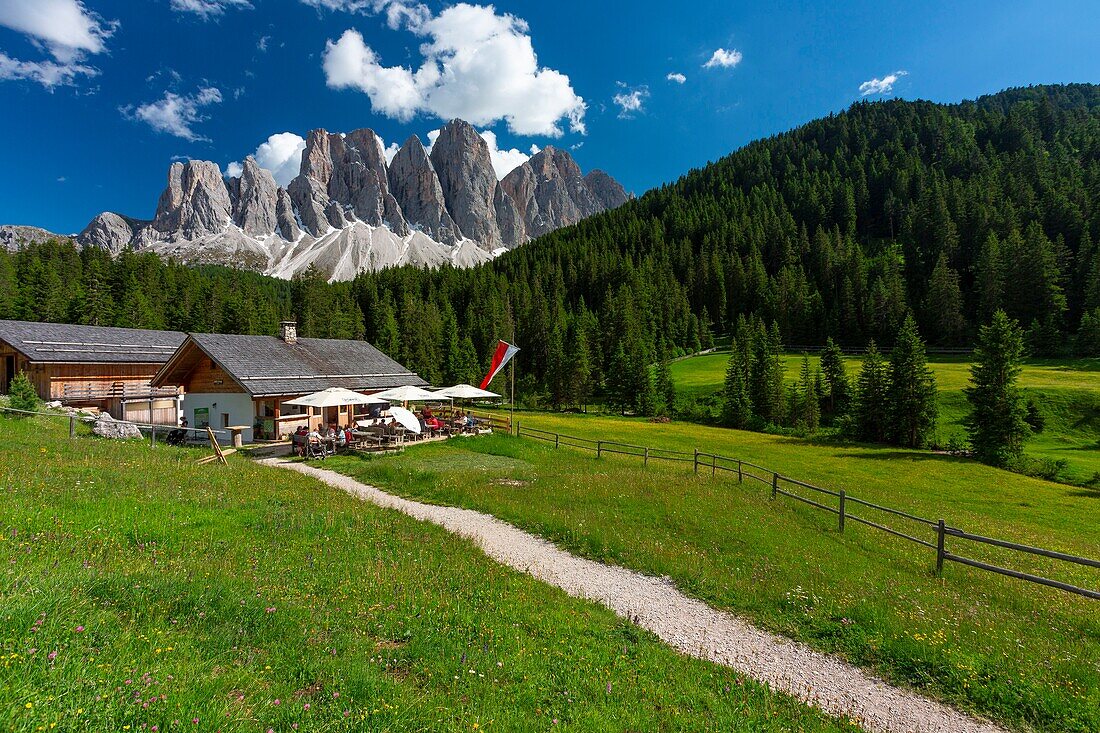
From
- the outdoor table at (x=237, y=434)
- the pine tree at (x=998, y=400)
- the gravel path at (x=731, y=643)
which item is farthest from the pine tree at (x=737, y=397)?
the outdoor table at (x=237, y=434)

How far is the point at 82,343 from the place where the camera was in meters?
36.8

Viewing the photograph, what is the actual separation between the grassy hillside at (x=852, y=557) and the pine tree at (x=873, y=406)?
1820cm

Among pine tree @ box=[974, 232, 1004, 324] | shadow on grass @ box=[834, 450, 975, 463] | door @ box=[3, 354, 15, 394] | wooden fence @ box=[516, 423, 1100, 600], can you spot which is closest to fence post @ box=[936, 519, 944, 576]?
wooden fence @ box=[516, 423, 1100, 600]

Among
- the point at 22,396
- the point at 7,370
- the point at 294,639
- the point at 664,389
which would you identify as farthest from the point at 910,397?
the point at 7,370

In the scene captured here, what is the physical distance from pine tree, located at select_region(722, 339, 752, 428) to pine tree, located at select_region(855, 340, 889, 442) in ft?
35.3

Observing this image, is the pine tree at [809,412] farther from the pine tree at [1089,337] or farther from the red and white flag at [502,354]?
the pine tree at [1089,337]

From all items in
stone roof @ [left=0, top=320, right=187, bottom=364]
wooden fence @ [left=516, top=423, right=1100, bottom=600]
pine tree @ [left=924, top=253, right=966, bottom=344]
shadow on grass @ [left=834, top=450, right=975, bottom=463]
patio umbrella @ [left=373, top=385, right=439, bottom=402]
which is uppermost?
pine tree @ [left=924, top=253, right=966, bottom=344]

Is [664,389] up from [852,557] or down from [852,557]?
up

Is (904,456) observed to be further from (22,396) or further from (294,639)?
(22,396)

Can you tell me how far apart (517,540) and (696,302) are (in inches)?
4607

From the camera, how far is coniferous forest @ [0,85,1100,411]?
76250mm

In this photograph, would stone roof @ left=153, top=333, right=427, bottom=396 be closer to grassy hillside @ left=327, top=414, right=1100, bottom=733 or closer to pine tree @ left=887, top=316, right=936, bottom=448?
grassy hillside @ left=327, top=414, right=1100, bottom=733

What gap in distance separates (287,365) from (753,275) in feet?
371

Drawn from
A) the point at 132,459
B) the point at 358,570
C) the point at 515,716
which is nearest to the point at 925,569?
the point at 515,716
